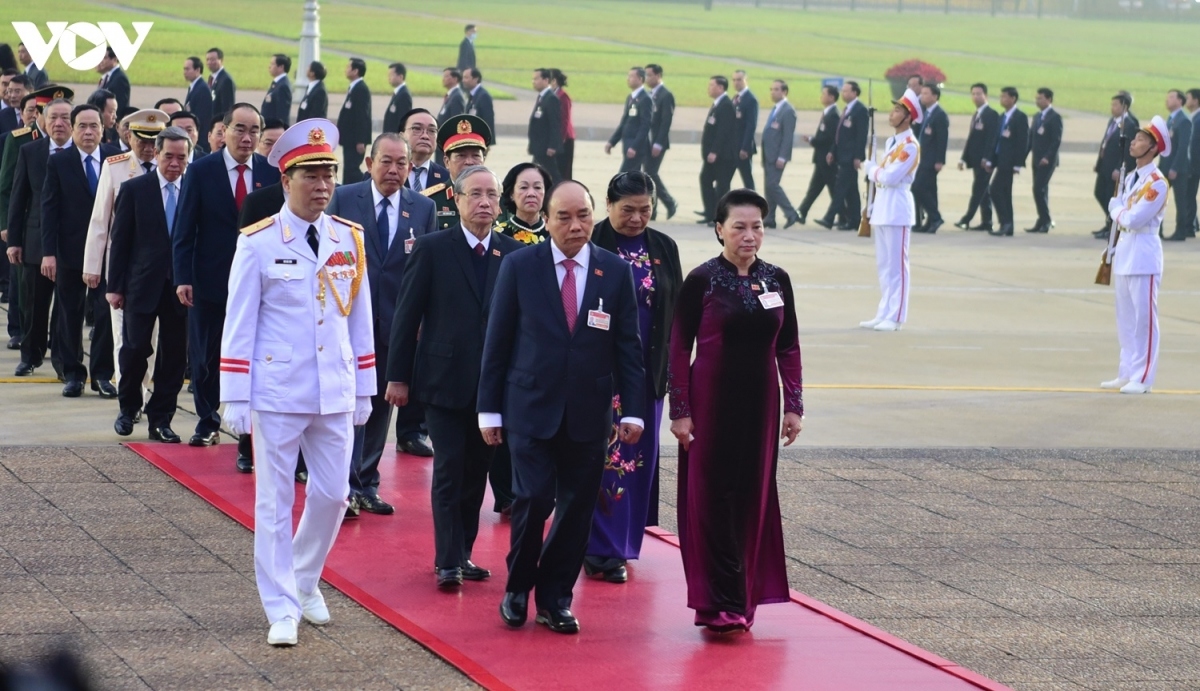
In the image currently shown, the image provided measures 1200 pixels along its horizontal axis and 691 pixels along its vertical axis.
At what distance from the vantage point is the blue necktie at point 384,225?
8242 mm

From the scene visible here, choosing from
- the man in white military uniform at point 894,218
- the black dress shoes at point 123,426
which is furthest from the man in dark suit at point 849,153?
the black dress shoes at point 123,426

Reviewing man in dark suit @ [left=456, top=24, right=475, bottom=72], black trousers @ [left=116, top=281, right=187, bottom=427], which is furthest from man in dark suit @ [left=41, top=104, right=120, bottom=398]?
man in dark suit @ [left=456, top=24, right=475, bottom=72]

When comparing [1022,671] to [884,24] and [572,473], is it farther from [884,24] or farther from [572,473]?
[884,24]

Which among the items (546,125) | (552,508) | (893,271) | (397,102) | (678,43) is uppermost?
(678,43)

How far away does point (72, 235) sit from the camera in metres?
10.7

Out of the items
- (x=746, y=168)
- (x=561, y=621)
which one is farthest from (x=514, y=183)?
(x=746, y=168)

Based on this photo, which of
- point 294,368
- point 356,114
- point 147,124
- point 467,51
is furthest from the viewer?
point 467,51

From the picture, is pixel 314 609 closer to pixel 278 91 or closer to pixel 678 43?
pixel 278 91

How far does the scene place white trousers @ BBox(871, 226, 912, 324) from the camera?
14898 mm

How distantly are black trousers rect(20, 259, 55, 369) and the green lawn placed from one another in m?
25.3

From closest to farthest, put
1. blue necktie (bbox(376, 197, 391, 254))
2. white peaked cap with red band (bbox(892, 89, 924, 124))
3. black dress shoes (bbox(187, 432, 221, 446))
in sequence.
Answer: blue necktie (bbox(376, 197, 391, 254)) < black dress shoes (bbox(187, 432, 221, 446)) < white peaked cap with red band (bbox(892, 89, 924, 124))

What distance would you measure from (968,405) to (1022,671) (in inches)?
231

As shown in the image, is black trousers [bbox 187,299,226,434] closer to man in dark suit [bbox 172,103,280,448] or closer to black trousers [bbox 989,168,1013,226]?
man in dark suit [bbox 172,103,280,448]

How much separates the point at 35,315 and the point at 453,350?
18.6 ft
